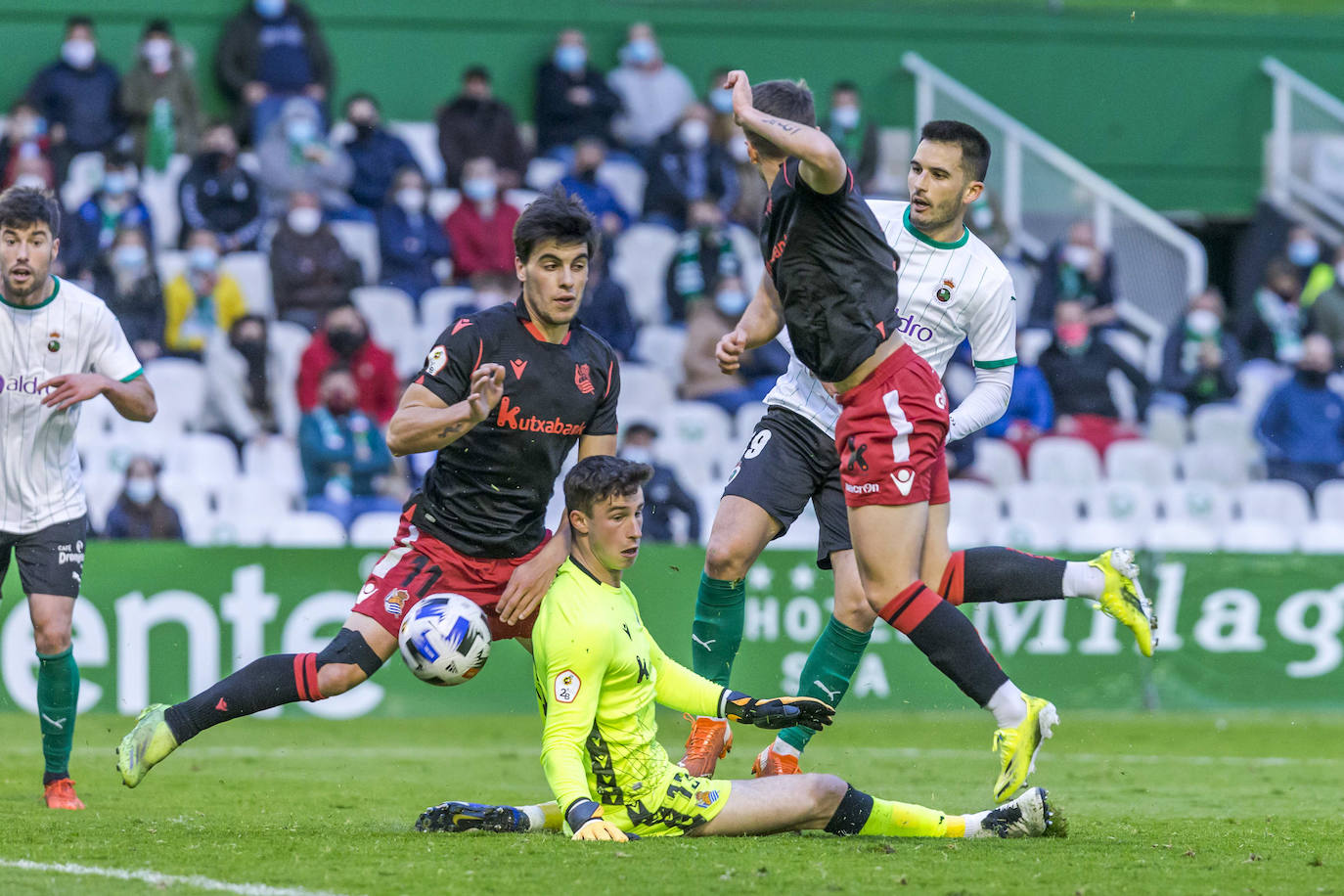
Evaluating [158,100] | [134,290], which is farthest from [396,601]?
[158,100]

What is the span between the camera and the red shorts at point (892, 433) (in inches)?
241

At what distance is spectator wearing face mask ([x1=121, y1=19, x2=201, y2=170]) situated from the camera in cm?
1510

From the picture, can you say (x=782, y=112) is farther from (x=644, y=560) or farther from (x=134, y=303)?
(x=134, y=303)

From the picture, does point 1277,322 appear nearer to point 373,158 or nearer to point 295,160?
point 373,158

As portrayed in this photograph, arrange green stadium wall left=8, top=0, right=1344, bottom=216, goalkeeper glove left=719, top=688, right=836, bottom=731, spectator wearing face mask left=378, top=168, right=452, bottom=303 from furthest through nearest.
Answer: green stadium wall left=8, top=0, right=1344, bottom=216 < spectator wearing face mask left=378, top=168, right=452, bottom=303 < goalkeeper glove left=719, top=688, right=836, bottom=731

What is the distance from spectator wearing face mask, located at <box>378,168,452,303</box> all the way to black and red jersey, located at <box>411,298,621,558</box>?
8.27 meters

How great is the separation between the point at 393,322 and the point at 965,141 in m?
8.21

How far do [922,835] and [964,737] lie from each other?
5.22 m

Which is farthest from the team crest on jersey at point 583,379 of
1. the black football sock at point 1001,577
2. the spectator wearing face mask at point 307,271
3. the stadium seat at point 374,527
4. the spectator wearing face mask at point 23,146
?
the spectator wearing face mask at point 23,146

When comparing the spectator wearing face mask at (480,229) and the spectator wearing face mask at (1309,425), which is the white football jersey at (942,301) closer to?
the spectator wearing face mask at (480,229)

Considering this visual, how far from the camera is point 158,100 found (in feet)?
49.6

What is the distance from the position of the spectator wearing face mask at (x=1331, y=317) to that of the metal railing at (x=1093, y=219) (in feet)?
3.45

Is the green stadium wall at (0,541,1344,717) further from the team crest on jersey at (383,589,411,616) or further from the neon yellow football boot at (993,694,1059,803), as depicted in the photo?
the neon yellow football boot at (993,694,1059,803)

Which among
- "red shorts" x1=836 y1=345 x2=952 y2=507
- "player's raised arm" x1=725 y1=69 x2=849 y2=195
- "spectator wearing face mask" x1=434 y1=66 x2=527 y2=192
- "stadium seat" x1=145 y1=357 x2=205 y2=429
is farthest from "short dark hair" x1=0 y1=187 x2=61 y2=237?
"spectator wearing face mask" x1=434 y1=66 x2=527 y2=192
